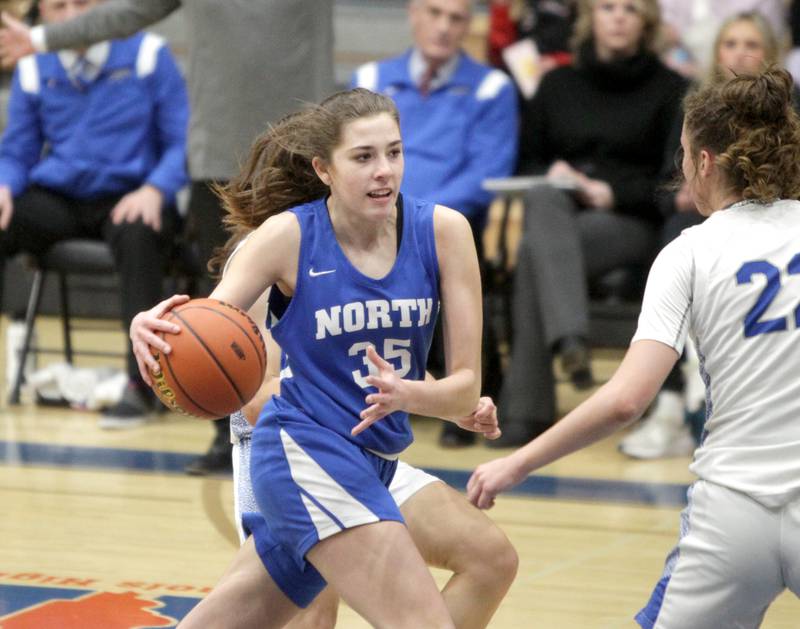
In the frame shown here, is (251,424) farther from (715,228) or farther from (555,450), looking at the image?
(715,228)

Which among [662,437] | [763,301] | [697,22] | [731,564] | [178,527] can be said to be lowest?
[662,437]

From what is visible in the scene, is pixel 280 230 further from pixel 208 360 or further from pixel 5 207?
pixel 5 207

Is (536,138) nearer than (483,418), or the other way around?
(483,418)

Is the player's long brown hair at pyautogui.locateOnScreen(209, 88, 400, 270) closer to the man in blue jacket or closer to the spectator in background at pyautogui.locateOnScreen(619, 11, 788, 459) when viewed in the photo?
the spectator in background at pyautogui.locateOnScreen(619, 11, 788, 459)

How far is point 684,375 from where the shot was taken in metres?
6.59

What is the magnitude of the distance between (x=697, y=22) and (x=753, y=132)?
17.6ft

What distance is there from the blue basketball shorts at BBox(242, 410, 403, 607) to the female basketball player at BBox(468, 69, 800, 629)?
25cm

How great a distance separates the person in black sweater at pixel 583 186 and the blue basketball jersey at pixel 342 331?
3268 mm

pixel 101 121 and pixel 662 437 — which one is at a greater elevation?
pixel 101 121

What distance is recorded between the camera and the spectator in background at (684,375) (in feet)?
21.1

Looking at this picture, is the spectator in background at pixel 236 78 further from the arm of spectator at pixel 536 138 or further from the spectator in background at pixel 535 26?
the spectator in background at pixel 535 26

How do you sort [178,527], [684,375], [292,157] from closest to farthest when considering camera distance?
[292,157], [178,527], [684,375]

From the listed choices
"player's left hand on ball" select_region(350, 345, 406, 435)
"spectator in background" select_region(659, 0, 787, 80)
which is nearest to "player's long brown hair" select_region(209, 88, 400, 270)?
"player's left hand on ball" select_region(350, 345, 406, 435)

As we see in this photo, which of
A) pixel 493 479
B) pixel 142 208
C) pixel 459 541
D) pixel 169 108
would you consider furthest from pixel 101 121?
Answer: pixel 493 479
